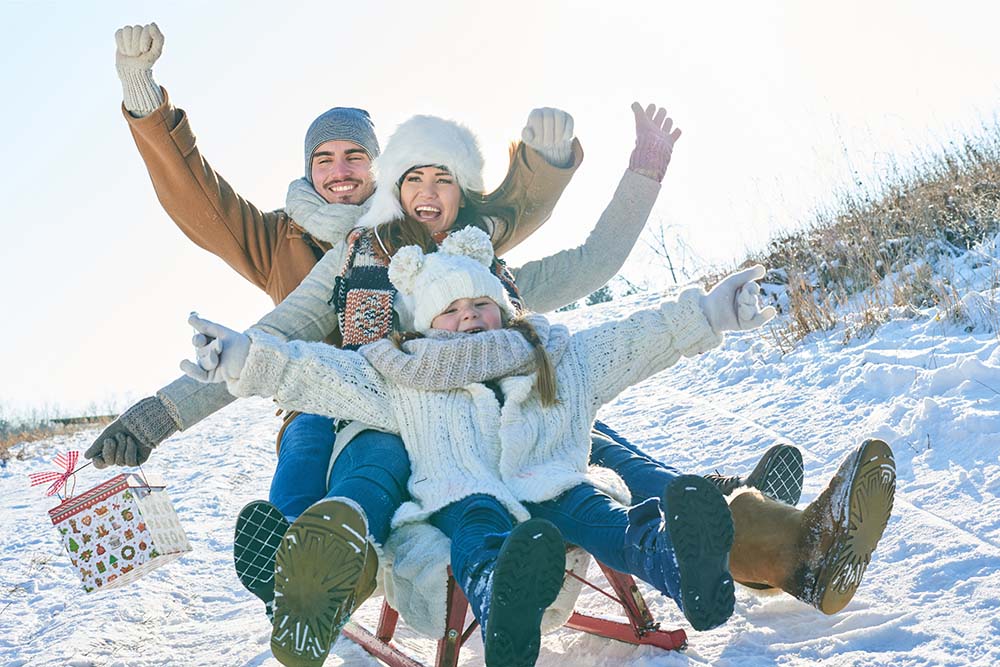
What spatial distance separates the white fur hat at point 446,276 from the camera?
2848mm

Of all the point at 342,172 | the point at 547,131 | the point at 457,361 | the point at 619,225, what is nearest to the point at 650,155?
the point at 619,225

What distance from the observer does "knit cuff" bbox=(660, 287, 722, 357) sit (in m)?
2.79

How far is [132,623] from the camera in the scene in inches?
144

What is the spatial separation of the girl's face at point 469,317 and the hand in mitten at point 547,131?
1.01 meters

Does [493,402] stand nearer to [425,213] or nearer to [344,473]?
[344,473]

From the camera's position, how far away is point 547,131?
3.70 m

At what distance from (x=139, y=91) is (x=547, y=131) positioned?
4.57ft

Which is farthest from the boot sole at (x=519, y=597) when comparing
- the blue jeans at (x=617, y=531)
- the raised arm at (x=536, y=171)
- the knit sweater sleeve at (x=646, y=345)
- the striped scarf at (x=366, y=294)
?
the raised arm at (x=536, y=171)

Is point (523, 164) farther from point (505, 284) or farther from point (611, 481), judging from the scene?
point (611, 481)

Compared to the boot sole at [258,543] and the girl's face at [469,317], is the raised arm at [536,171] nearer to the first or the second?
the girl's face at [469,317]

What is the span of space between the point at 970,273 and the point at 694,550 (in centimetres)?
426

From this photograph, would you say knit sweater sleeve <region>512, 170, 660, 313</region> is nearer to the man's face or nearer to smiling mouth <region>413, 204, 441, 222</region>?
smiling mouth <region>413, 204, 441, 222</region>

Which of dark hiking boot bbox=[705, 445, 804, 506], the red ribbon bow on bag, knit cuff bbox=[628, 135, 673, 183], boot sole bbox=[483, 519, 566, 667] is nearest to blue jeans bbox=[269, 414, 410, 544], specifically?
boot sole bbox=[483, 519, 566, 667]

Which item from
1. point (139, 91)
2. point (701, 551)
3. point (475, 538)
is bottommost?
point (701, 551)
